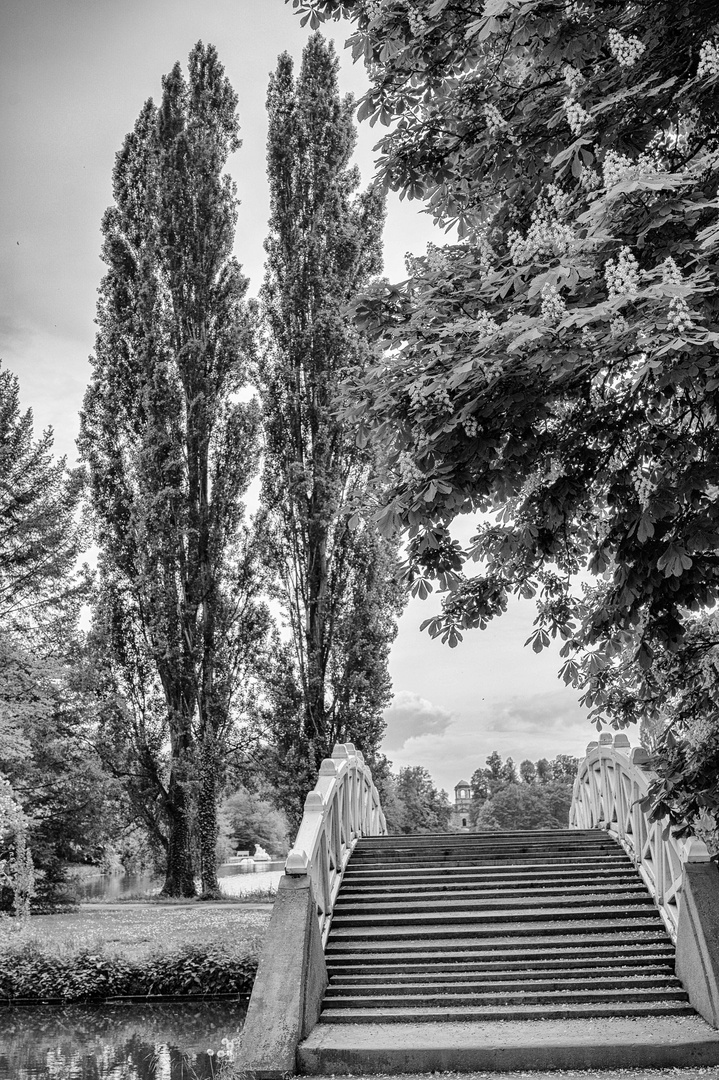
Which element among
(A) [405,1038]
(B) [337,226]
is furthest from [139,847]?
(A) [405,1038]

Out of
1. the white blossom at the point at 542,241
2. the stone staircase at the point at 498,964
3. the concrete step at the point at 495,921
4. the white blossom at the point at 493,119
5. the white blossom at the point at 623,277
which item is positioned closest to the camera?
the white blossom at the point at 623,277

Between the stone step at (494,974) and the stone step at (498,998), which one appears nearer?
the stone step at (498,998)

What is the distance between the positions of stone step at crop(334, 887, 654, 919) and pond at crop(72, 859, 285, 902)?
12.2m

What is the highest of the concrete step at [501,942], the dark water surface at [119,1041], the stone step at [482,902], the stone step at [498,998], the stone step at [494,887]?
the stone step at [494,887]

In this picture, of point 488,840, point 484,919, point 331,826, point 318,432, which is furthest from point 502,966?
point 318,432

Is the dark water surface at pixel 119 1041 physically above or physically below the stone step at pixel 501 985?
below

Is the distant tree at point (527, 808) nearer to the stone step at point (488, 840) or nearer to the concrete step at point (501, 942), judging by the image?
the stone step at point (488, 840)

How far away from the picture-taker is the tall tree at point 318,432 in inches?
748

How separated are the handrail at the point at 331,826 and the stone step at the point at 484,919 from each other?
0.34 m

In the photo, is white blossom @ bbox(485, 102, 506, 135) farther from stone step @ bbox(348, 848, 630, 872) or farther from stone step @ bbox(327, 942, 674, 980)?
stone step @ bbox(348, 848, 630, 872)

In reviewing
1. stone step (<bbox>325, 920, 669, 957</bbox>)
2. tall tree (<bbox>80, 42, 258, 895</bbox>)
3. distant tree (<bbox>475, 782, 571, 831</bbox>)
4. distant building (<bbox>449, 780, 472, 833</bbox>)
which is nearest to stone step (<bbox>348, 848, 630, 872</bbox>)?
stone step (<bbox>325, 920, 669, 957</bbox>)

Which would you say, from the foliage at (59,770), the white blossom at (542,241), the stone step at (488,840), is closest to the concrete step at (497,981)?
the stone step at (488,840)

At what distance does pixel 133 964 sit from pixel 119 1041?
2.01m

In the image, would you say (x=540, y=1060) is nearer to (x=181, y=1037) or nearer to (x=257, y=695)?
(x=181, y=1037)
